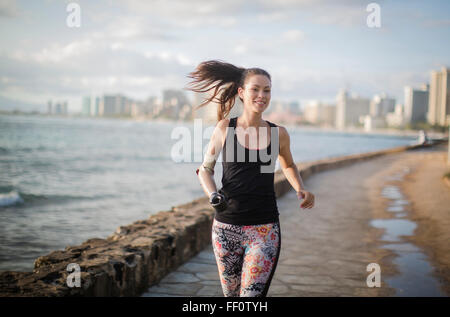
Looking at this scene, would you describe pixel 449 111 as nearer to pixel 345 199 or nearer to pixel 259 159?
pixel 345 199

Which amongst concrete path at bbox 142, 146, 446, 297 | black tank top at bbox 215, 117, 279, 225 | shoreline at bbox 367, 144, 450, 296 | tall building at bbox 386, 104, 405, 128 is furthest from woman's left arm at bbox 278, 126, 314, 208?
tall building at bbox 386, 104, 405, 128

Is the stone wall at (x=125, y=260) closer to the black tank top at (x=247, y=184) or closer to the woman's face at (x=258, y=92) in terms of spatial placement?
the black tank top at (x=247, y=184)

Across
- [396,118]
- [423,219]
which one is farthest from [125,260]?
[396,118]

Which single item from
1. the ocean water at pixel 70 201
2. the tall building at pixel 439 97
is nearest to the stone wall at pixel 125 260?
the ocean water at pixel 70 201

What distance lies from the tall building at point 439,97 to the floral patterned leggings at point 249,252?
87644mm

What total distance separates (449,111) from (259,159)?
10883cm

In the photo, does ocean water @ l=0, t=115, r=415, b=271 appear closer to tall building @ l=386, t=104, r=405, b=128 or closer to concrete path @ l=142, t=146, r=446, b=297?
concrete path @ l=142, t=146, r=446, b=297

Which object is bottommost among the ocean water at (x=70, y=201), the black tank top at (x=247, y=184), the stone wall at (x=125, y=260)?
the ocean water at (x=70, y=201)

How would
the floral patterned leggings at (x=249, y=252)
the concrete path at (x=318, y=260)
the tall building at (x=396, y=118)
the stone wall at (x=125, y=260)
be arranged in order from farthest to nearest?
1. the tall building at (x=396, y=118)
2. the concrete path at (x=318, y=260)
3. the stone wall at (x=125, y=260)
4. the floral patterned leggings at (x=249, y=252)

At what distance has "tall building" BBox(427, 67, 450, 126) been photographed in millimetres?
83750

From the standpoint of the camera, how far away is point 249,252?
2648 millimetres

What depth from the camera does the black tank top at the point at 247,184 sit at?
8.63ft

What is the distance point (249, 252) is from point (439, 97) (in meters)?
103

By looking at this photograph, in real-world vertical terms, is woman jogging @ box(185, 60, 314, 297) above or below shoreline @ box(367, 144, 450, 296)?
above
